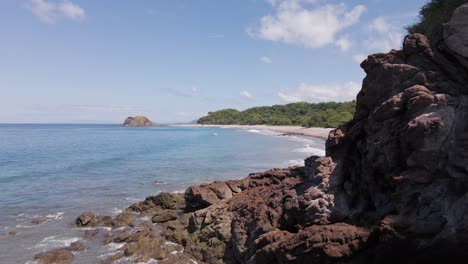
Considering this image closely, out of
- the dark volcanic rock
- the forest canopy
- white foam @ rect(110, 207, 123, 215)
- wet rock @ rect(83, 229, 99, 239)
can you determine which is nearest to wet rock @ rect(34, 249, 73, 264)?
wet rock @ rect(83, 229, 99, 239)

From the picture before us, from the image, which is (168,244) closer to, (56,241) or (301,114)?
(56,241)

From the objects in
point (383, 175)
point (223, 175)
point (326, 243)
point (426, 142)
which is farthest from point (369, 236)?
point (223, 175)

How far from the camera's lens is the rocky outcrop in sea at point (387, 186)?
721 cm

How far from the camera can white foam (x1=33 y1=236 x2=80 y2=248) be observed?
14766 mm

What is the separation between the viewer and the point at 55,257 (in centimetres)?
1324

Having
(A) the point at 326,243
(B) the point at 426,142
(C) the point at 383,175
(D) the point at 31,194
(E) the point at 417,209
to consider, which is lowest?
(D) the point at 31,194

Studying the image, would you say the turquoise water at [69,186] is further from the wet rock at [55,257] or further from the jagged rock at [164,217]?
the jagged rock at [164,217]

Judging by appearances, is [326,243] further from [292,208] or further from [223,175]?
[223,175]

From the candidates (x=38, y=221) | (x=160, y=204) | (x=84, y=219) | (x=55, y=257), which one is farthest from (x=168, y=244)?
(x=38, y=221)

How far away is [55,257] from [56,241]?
222 cm

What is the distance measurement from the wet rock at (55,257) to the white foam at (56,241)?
1.11 m

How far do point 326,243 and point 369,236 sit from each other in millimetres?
895

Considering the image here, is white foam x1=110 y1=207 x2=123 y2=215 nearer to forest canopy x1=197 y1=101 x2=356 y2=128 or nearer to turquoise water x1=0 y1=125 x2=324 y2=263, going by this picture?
turquoise water x1=0 y1=125 x2=324 y2=263

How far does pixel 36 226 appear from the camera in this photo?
1747cm
